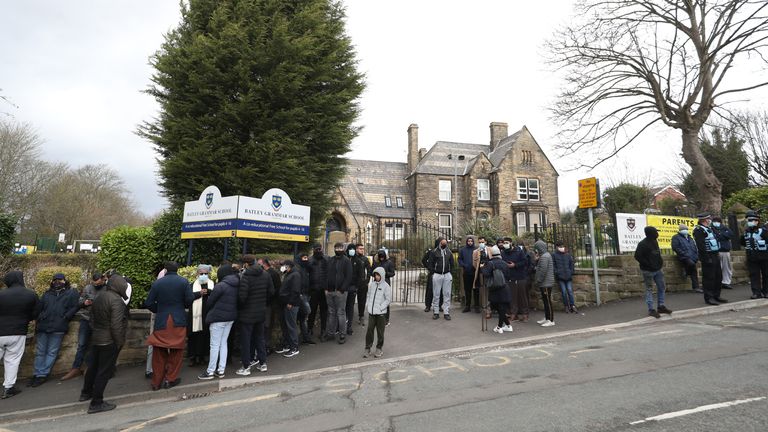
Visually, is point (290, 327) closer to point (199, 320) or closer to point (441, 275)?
point (199, 320)

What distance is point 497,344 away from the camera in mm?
7629

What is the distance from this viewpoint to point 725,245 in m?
10.4

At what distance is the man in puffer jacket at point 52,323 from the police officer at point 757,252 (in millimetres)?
15005

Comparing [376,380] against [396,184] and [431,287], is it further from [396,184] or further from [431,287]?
[396,184]

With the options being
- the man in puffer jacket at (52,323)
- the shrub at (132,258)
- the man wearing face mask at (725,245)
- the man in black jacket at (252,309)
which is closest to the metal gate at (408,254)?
the man in black jacket at (252,309)

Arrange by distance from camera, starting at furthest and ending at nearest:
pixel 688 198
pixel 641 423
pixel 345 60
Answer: pixel 688 198 < pixel 345 60 < pixel 641 423

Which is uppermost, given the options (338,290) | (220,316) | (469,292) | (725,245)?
(725,245)

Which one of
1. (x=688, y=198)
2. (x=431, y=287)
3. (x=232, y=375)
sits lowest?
(x=232, y=375)

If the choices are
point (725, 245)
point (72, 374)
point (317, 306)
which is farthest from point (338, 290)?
point (725, 245)

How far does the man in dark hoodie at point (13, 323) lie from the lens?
632 centimetres

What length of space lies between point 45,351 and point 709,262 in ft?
47.3

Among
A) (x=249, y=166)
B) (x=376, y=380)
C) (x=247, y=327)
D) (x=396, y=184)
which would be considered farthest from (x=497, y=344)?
(x=396, y=184)

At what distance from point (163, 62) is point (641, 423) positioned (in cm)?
1446

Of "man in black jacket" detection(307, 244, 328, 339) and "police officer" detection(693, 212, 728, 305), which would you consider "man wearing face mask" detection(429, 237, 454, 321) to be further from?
"police officer" detection(693, 212, 728, 305)
